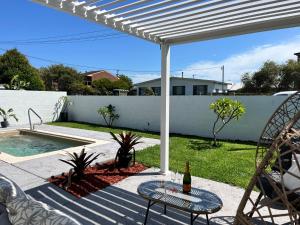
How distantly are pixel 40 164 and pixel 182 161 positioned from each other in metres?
3.53

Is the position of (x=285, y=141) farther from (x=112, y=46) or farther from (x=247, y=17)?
(x=112, y=46)

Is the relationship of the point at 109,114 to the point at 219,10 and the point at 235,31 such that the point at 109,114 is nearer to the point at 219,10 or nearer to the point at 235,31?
the point at 235,31

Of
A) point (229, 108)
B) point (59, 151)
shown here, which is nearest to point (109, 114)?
point (59, 151)

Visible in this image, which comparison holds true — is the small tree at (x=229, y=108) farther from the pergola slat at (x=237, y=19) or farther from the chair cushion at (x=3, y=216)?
the chair cushion at (x=3, y=216)

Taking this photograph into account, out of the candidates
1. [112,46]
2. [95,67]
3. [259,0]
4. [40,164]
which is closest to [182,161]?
[40,164]

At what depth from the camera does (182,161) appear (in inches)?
257

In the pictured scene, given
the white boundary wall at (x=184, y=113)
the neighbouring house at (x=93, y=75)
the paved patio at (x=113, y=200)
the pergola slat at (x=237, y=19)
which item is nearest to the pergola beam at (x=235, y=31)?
the pergola slat at (x=237, y=19)

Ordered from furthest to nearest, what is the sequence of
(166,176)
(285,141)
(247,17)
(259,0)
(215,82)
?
1. (215,82)
2. (166,176)
3. (247,17)
4. (259,0)
5. (285,141)

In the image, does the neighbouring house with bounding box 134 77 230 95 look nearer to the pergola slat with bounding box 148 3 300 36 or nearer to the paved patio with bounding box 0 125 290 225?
the paved patio with bounding box 0 125 290 225

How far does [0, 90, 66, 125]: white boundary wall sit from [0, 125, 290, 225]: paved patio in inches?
364

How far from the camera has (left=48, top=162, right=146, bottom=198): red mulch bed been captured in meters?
4.56

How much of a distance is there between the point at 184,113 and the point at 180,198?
851cm

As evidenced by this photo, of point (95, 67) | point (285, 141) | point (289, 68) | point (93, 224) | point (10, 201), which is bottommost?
point (93, 224)

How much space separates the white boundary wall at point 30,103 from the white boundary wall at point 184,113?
134 centimetres
